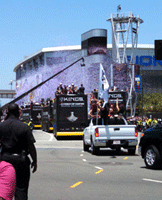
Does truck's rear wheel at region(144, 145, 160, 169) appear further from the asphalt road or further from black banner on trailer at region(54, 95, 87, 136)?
black banner on trailer at region(54, 95, 87, 136)

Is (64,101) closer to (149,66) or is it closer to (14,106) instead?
(14,106)

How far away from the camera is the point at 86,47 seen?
122 meters

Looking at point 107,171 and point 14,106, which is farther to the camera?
point 107,171

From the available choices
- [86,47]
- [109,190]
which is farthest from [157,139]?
[86,47]

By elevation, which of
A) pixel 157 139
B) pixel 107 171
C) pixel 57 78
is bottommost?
pixel 107 171

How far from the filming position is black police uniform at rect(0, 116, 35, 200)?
5.77 meters

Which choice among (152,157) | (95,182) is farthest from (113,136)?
(95,182)

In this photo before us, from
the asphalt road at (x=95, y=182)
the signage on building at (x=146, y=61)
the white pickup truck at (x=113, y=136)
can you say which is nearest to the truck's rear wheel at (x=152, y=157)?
the asphalt road at (x=95, y=182)

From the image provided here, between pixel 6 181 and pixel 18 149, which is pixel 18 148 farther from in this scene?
pixel 6 181

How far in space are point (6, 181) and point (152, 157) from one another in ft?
30.3

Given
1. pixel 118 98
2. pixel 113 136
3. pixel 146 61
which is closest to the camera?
pixel 113 136

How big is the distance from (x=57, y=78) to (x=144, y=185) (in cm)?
12604

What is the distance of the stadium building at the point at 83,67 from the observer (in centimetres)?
11888

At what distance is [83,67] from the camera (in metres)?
122
